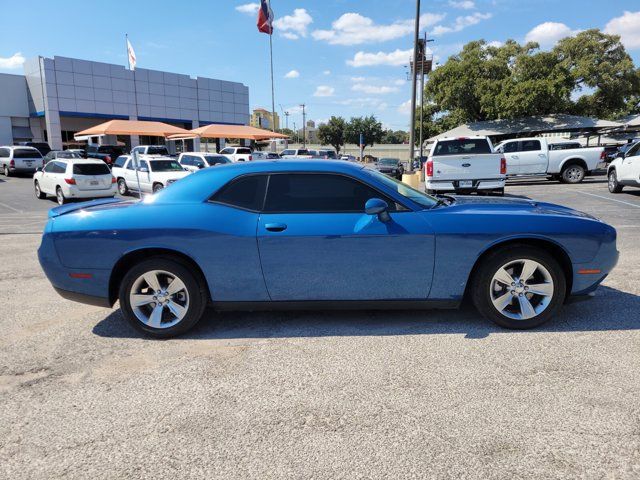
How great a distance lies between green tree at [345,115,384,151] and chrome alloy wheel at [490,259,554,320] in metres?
78.4

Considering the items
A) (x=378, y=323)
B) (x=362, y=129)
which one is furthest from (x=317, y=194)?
(x=362, y=129)

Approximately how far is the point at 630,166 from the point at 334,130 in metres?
70.6

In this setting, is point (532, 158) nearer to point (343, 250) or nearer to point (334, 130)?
point (343, 250)

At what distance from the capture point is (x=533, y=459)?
2.39 metres

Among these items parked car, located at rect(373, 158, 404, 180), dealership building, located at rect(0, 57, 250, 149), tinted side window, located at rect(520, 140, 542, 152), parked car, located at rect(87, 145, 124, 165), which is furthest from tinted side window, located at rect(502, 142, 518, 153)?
dealership building, located at rect(0, 57, 250, 149)

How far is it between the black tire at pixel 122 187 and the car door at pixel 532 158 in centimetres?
1577

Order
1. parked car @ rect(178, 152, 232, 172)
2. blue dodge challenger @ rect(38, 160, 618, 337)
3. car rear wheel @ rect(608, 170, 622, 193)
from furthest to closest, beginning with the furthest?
parked car @ rect(178, 152, 232, 172)
car rear wheel @ rect(608, 170, 622, 193)
blue dodge challenger @ rect(38, 160, 618, 337)

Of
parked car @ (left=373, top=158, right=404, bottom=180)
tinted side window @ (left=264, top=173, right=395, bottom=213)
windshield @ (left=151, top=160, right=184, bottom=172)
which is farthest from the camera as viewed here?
parked car @ (left=373, top=158, right=404, bottom=180)

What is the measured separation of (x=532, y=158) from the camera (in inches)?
755

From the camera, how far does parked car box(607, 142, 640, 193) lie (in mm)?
13441

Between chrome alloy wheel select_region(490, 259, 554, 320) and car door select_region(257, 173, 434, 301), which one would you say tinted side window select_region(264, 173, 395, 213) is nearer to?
car door select_region(257, 173, 434, 301)

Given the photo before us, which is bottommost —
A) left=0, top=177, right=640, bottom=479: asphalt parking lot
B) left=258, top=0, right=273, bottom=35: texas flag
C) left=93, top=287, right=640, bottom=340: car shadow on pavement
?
left=0, top=177, right=640, bottom=479: asphalt parking lot

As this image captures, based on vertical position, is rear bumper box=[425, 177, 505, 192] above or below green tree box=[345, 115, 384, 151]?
below

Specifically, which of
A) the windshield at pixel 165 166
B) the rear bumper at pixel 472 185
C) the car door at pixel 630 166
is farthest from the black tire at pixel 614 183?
the windshield at pixel 165 166
